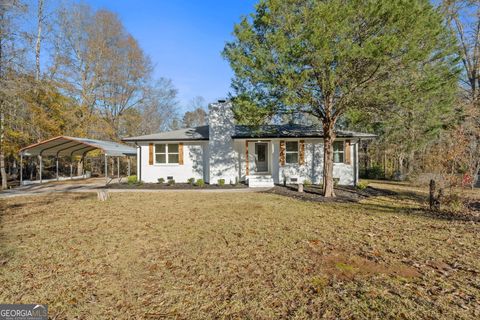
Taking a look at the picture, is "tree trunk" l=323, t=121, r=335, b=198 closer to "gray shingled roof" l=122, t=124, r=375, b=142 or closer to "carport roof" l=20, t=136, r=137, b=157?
"gray shingled roof" l=122, t=124, r=375, b=142

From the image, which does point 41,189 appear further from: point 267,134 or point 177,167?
point 267,134

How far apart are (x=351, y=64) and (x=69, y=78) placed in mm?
23100

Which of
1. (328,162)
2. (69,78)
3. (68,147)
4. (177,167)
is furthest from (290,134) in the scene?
(69,78)

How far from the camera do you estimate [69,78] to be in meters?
21.1

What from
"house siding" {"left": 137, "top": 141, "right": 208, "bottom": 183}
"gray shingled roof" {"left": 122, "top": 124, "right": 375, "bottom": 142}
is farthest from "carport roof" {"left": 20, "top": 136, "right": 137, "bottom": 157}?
"house siding" {"left": 137, "top": 141, "right": 208, "bottom": 183}

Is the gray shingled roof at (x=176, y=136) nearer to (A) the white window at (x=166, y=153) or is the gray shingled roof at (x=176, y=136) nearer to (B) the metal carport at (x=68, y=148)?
(A) the white window at (x=166, y=153)

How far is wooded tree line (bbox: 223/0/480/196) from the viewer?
7785 millimetres

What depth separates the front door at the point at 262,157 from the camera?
15.6 metres

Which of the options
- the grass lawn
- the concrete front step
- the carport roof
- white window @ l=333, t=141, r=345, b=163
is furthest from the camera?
white window @ l=333, t=141, r=345, b=163

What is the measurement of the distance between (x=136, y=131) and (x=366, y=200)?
24.9 meters

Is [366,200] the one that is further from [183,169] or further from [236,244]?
[183,169]

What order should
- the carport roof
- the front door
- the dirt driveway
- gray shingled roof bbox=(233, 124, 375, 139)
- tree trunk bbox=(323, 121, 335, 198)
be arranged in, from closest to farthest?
1. tree trunk bbox=(323, 121, 335, 198)
2. the dirt driveway
3. gray shingled roof bbox=(233, 124, 375, 139)
4. the carport roof
5. the front door

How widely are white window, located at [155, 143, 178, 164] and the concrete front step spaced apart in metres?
5.06

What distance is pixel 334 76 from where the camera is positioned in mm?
Result: 8273
